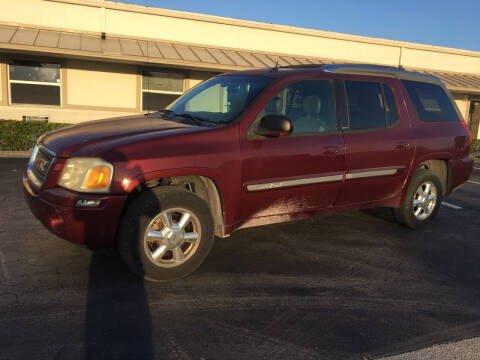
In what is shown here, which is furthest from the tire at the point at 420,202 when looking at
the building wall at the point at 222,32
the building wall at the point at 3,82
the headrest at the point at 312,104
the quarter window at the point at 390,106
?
the building wall at the point at 3,82

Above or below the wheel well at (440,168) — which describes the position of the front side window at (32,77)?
above

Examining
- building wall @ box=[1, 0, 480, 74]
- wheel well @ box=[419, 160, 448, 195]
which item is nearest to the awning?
building wall @ box=[1, 0, 480, 74]

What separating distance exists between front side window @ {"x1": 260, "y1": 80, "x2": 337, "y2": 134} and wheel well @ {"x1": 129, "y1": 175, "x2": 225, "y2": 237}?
920 mm

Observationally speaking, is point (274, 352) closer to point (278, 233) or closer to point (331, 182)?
point (331, 182)

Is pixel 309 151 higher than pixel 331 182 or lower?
higher

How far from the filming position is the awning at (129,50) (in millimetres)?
11570

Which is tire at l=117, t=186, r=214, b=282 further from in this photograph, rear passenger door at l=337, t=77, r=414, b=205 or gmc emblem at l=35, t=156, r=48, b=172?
rear passenger door at l=337, t=77, r=414, b=205

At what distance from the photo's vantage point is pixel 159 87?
14234 mm

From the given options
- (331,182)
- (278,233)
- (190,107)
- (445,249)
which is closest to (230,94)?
(190,107)

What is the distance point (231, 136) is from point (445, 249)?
9.76 feet

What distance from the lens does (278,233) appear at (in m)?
5.13

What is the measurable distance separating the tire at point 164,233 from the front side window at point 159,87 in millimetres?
11008

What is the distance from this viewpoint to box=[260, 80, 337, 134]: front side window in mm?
4188

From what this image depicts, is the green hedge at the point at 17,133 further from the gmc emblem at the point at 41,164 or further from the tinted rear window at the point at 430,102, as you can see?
the tinted rear window at the point at 430,102
